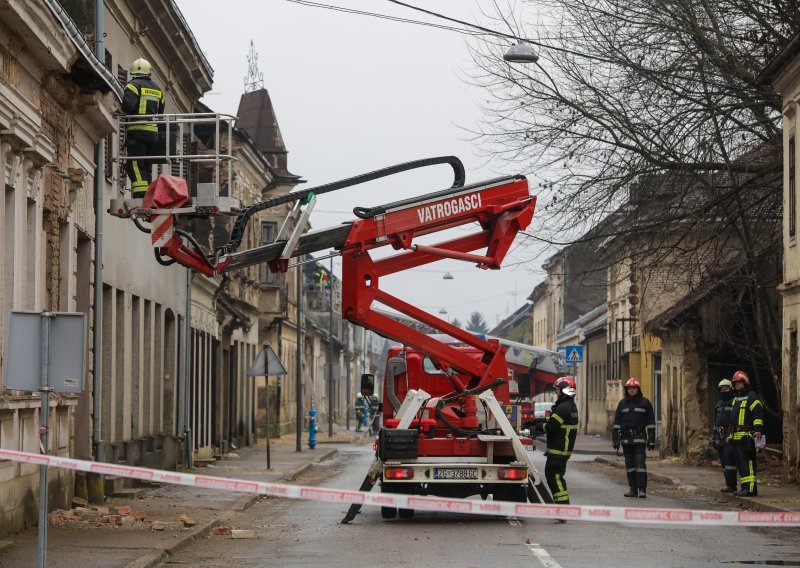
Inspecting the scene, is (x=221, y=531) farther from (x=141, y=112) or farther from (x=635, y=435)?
(x=635, y=435)

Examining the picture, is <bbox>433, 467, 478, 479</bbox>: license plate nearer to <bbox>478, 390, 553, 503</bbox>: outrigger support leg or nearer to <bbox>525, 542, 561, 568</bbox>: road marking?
<bbox>478, 390, 553, 503</bbox>: outrigger support leg

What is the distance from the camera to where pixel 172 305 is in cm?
3062

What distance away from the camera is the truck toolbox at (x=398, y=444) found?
1750 centimetres

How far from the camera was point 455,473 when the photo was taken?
1759cm

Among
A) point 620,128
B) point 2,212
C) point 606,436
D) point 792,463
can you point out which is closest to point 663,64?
point 620,128

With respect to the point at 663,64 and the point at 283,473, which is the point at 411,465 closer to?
the point at 663,64

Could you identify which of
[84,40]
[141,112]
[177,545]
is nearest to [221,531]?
[177,545]

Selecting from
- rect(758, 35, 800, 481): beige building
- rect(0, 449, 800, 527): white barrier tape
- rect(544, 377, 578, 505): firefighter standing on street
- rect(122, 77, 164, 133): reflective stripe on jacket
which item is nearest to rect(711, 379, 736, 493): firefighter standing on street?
rect(758, 35, 800, 481): beige building

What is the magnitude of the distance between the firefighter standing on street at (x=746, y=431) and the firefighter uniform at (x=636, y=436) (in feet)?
4.11

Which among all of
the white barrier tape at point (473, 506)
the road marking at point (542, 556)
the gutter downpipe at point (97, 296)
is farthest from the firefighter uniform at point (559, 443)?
the white barrier tape at point (473, 506)

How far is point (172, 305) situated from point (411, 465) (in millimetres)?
14090

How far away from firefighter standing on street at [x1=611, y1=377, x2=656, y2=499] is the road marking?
26.3ft

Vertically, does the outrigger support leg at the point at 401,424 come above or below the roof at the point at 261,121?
below

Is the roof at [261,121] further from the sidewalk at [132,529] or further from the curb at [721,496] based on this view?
the sidewalk at [132,529]
